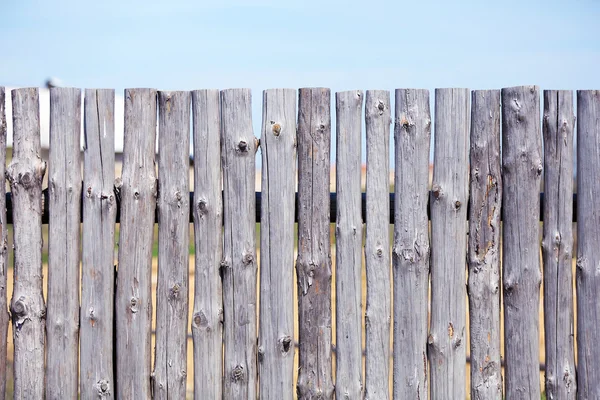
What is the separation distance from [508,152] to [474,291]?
0.71m

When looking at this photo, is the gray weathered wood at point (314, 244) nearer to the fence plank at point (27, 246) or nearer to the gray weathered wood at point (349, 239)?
the gray weathered wood at point (349, 239)

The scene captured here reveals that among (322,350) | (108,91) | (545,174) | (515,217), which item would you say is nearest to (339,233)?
(322,350)

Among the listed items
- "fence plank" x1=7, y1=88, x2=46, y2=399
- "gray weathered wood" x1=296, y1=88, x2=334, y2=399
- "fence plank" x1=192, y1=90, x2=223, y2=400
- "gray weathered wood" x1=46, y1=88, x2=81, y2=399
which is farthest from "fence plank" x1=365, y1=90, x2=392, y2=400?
"fence plank" x1=7, y1=88, x2=46, y2=399

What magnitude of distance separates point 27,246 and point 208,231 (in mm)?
899

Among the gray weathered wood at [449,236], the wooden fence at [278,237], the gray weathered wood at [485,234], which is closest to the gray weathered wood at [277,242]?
the wooden fence at [278,237]

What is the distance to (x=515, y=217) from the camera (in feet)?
9.52

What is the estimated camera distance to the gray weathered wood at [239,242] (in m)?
2.84

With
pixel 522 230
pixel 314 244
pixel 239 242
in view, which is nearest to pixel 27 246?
pixel 239 242

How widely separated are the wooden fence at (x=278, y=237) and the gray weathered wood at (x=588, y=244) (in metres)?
0.02

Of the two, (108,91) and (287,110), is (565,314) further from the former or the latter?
(108,91)

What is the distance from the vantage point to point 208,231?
2.86 meters

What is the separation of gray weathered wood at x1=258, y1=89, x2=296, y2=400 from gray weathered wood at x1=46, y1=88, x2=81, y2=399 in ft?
3.01

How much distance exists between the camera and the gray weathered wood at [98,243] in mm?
2867

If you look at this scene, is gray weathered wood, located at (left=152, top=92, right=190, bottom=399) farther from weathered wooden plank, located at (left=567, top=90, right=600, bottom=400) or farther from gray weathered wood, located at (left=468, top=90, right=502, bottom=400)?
weathered wooden plank, located at (left=567, top=90, right=600, bottom=400)
